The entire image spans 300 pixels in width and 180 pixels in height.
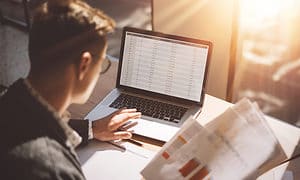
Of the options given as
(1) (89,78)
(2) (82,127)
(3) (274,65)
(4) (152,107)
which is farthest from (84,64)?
(3) (274,65)

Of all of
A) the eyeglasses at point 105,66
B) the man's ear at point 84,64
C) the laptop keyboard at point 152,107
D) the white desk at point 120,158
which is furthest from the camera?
the eyeglasses at point 105,66

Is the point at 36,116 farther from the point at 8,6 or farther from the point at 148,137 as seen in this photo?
the point at 8,6

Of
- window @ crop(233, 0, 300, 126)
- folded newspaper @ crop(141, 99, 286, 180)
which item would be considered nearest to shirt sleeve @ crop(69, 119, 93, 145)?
folded newspaper @ crop(141, 99, 286, 180)

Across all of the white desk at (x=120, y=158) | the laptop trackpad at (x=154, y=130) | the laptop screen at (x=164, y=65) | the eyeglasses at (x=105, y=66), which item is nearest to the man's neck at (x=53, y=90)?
the white desk at (x=120, y=158)

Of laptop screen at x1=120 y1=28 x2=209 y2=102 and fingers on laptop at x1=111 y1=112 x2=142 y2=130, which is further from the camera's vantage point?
laptop screen at x1=120 y1=28 x2=209 y2=102

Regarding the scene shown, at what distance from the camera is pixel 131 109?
1544 millimetres

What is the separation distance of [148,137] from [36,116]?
515 mm

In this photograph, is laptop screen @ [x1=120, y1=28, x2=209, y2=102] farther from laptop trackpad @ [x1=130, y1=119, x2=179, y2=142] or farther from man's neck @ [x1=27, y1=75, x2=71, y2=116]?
man's neck @ [x1=27, y1=75, x2=71, y2=116]

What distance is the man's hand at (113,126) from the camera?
144cm

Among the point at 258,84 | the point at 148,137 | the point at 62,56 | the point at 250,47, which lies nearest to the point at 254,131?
the point at 148,137

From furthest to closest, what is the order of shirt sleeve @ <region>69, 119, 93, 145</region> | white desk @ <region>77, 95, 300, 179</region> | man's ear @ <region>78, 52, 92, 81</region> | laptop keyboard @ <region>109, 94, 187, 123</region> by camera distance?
laptop keyboard @ <region>109, 94, 187, 123</region>
shirt sleeve @ <region>69, 119, 93, 145</region>
white desk @ <region>77, 95, 300, 179</region>
man's ear @ <region>78, 52, 92, 81</region>

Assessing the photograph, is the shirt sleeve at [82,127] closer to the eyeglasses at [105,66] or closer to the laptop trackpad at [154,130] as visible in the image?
the laptop trackpad at [154,130]

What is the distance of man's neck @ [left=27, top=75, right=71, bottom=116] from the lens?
1.08 m

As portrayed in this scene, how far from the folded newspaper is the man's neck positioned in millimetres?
297
